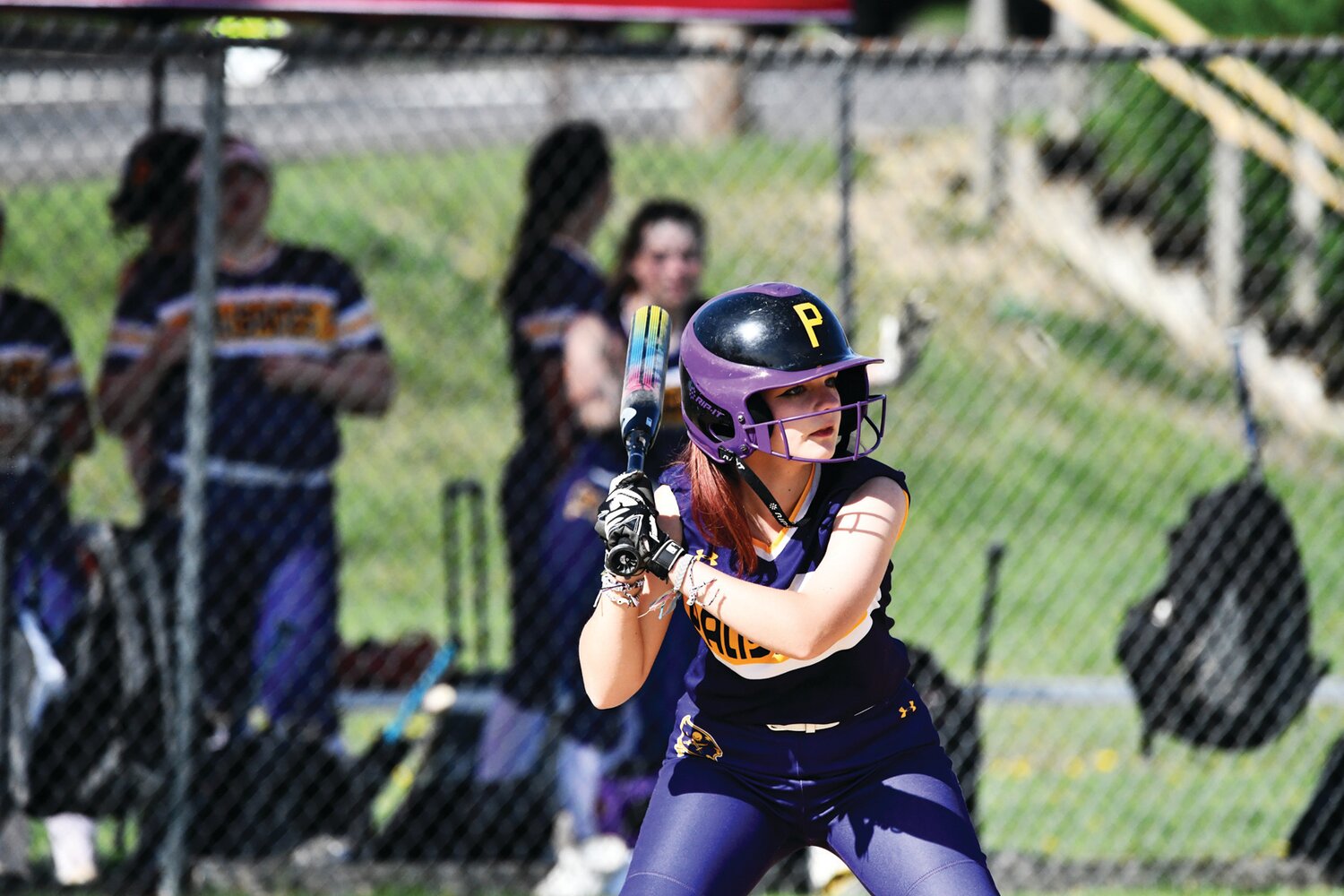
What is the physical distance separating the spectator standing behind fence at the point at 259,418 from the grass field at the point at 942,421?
2.66m


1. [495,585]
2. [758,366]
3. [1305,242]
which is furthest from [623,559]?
[495,585]

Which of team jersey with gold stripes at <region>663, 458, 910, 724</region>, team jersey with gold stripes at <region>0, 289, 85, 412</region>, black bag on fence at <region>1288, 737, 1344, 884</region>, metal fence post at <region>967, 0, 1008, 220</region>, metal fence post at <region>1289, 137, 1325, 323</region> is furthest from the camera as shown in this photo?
metal fence post at <region>967, 0, 1008, 220</region>

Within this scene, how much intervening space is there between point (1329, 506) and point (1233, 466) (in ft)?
5.14

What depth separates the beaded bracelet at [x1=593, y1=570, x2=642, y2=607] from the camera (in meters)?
2.93

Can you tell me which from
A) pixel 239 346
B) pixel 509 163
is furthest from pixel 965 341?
pixel 239 346

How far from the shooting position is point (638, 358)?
3.20 meters

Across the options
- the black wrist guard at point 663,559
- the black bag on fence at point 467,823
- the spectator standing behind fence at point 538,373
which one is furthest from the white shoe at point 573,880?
the black wrist guard at point 663,559

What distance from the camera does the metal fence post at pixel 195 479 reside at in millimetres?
4805

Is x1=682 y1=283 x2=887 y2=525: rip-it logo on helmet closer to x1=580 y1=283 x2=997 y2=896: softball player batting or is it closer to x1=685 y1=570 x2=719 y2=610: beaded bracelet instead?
x1=580 y1=283 x2=997 y2=896: softball player batting

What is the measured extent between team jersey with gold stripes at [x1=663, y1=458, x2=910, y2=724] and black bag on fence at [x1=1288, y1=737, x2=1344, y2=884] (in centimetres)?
257

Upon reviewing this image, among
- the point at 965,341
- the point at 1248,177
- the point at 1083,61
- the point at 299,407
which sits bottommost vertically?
the point at 965,341

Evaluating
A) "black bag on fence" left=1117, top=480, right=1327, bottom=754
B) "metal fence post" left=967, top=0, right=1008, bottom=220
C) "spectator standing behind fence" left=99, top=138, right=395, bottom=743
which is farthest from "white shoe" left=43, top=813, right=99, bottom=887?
"metal fence post" left=967, top=0, right=1008, bottom=220

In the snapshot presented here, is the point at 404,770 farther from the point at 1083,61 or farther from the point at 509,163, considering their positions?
the point at 509,163

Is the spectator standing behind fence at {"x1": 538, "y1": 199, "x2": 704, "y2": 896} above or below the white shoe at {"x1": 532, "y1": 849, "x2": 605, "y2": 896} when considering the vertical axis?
above
